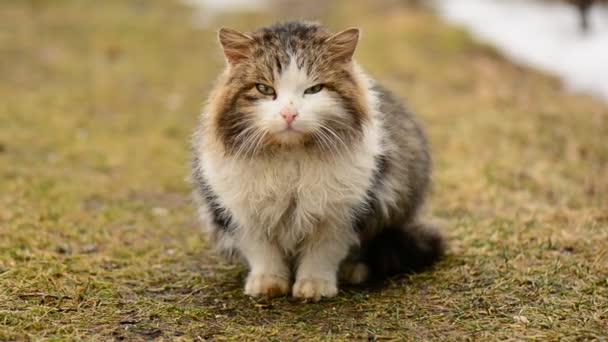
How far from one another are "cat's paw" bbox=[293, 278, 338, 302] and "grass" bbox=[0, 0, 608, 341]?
0.05 metres

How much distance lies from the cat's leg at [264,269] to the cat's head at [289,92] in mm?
517

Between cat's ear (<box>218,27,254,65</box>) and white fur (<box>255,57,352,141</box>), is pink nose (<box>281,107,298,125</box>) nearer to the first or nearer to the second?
white fur (<box>255,57,352,141</box>)

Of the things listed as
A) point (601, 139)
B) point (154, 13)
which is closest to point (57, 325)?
point (601, 139)

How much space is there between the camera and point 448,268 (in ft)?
12.7

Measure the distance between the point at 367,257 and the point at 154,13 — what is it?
36.4ft

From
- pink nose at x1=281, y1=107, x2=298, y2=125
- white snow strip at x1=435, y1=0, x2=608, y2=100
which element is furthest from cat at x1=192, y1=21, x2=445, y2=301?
white snow strip at x1=435, y1=0, x2=608, y2=100

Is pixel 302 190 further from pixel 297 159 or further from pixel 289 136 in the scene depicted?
pixel 289 136

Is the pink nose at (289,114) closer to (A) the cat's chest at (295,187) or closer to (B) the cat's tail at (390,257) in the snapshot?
(A) the cat's chest at (295,187)

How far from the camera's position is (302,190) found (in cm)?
333

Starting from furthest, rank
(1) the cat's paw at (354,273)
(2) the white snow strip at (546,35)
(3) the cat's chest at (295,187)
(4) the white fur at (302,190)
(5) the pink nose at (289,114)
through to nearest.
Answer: (2) the white snow strip at (546,35) < (1) the cat's paw at (354,273) < (3) the cat's chest at (295,187) < (4) the white fur at (302,190) < (5) the pink nose at (289,114)

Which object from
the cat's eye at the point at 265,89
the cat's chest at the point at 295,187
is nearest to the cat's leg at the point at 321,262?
the cat's chest at the point at 295,187

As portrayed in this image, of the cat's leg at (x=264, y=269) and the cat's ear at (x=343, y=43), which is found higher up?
the cat's ear at (x=343, y=43)

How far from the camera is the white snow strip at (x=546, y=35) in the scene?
8.91 m

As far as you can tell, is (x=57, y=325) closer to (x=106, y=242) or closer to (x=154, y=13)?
(x=106, y=242)
